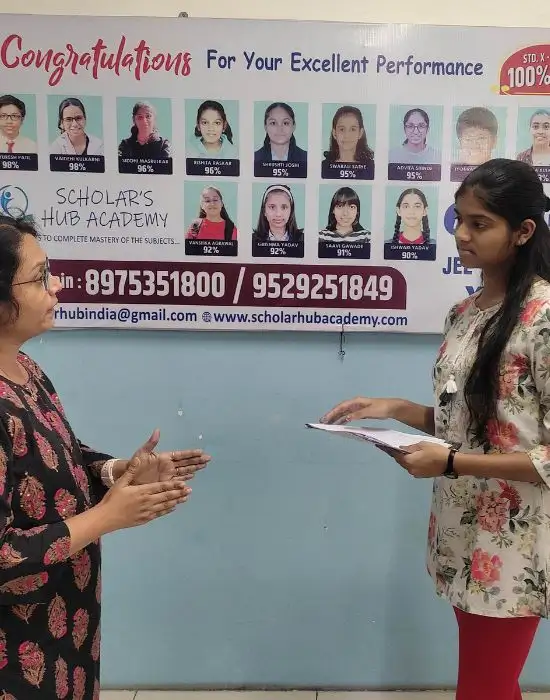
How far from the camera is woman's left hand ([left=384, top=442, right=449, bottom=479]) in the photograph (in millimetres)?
1193

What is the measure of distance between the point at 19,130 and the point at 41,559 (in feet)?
4.18

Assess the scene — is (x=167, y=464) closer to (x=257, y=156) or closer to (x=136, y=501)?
(x=136, y=501)

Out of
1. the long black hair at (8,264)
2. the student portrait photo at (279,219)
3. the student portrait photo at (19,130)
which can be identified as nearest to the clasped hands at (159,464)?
the long black hair at (8,264)

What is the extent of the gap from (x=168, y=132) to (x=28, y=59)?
423 mm

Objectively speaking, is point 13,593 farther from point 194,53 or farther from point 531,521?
point 194,53

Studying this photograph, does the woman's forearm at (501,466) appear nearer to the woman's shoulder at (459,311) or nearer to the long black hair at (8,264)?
the woman's shoulder at (459,311)

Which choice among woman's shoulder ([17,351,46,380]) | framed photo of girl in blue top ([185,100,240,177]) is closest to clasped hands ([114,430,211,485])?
woman's shoulder ([17,351,46,380])

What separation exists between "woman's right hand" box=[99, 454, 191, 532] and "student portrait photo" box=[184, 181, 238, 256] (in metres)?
0.86

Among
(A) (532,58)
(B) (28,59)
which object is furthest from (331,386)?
(B) (28,59)

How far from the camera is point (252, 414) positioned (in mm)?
1931

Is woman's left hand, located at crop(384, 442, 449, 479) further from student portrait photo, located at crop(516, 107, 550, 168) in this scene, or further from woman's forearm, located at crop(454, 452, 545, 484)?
student portrait photo, located at crop(516, 107, 550, 168)

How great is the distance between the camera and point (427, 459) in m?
1.20

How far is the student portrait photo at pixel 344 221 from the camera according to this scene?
182 centimetres

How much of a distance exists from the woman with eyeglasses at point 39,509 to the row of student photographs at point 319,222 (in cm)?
74
